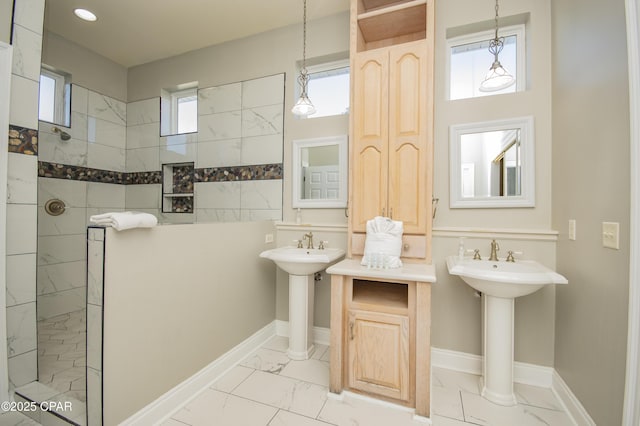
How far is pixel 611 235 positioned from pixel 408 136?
3.89ft

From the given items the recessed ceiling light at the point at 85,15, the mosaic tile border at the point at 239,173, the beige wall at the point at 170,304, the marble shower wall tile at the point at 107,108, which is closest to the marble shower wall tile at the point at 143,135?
the marble shower wall tile at the point at 107,108

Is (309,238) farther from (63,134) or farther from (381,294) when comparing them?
(63,134)

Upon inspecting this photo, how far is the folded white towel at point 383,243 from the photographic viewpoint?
69.1 inches

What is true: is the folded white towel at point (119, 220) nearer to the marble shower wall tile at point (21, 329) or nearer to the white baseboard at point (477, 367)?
the marble shower wall tile at point (21, 329)

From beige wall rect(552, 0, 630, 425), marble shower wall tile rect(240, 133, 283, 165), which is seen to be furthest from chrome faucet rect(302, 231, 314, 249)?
beige wall rect(552, 0, 630, 425)

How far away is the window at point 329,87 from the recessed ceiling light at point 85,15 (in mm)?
2013

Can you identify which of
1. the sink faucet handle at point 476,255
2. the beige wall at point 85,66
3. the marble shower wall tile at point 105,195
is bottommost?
the sink faucet handle at point 476,255

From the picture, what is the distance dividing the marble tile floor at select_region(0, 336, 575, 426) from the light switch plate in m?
1.07

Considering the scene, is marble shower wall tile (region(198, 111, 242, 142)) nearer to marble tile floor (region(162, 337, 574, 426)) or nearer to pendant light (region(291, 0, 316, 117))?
pendant light (region(291, 0, 316, 117))

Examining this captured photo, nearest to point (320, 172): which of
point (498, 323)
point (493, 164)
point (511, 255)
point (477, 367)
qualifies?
point (493, 164)

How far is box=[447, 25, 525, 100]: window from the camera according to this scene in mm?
2070

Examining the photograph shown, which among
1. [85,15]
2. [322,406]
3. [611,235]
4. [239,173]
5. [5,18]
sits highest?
[85,15]

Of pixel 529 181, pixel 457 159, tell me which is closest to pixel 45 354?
pixel 457 159

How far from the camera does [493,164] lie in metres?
2.02
